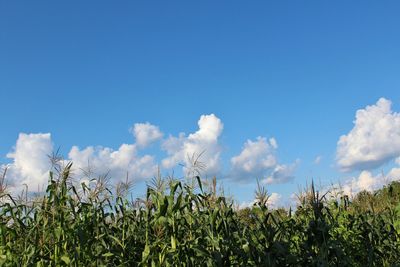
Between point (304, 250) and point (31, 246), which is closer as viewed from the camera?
point (31, 246)

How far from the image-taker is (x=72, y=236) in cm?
594

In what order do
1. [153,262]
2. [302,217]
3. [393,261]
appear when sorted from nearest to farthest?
[153,262] → [393,261] → [302,217]

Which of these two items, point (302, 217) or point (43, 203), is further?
point (302, 217)

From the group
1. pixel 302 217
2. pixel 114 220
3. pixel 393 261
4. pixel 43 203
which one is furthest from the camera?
pixel 302 217

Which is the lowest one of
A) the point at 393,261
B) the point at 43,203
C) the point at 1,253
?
the point at 393,261

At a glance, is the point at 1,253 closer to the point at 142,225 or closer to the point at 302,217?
the point at 142,225

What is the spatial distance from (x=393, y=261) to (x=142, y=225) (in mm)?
4461

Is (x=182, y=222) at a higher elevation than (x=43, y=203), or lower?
lower

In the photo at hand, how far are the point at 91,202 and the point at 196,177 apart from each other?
1.55m

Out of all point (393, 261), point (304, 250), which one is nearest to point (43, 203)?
point (304, 250)

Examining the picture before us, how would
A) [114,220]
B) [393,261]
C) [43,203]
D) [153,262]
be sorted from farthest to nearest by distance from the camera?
[393,261], [114,220], [43,203], [153,262]

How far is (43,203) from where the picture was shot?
20.4 feet

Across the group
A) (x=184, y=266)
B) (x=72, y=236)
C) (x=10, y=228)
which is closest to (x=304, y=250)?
(x=184, y=266)

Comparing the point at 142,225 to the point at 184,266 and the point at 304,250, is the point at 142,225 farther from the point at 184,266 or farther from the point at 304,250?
the point at 304,250
